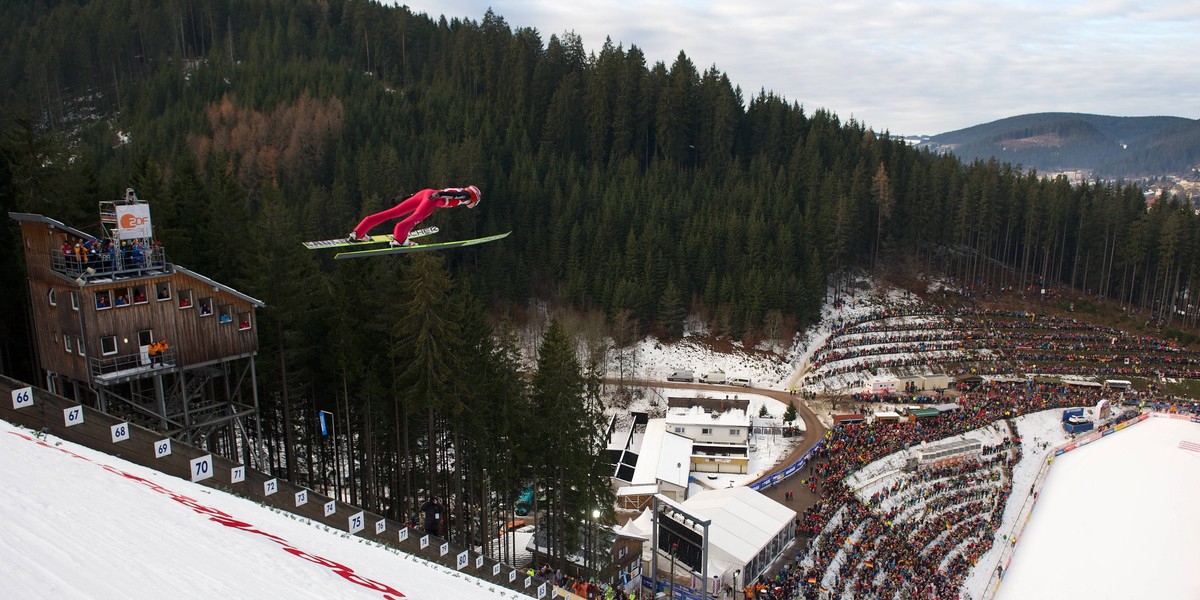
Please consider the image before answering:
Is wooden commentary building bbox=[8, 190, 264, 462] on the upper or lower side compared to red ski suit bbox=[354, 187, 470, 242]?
lower

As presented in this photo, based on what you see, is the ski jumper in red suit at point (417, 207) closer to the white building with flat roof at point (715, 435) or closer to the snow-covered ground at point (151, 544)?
the snow-covered ground at point (151, 544)

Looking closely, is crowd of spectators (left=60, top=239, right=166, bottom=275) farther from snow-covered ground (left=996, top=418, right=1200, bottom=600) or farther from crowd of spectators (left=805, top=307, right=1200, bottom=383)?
crowd of spectators (left=805, top=307, right=1200, bottom=383)

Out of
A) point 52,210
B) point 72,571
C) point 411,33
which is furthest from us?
point 411,33

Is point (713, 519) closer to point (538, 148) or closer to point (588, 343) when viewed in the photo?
point (588, 343)

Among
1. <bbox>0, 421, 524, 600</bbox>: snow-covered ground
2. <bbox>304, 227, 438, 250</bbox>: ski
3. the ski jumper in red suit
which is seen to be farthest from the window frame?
the ski jumper in red suit

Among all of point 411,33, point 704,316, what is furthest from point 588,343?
point 411,33

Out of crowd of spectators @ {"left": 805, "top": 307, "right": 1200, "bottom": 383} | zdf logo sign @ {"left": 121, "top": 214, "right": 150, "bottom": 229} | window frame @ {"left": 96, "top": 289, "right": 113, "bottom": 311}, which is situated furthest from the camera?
crowd of spectators @ {"left": 805, "top": 307, "right": 1200, "bottom": 383}
